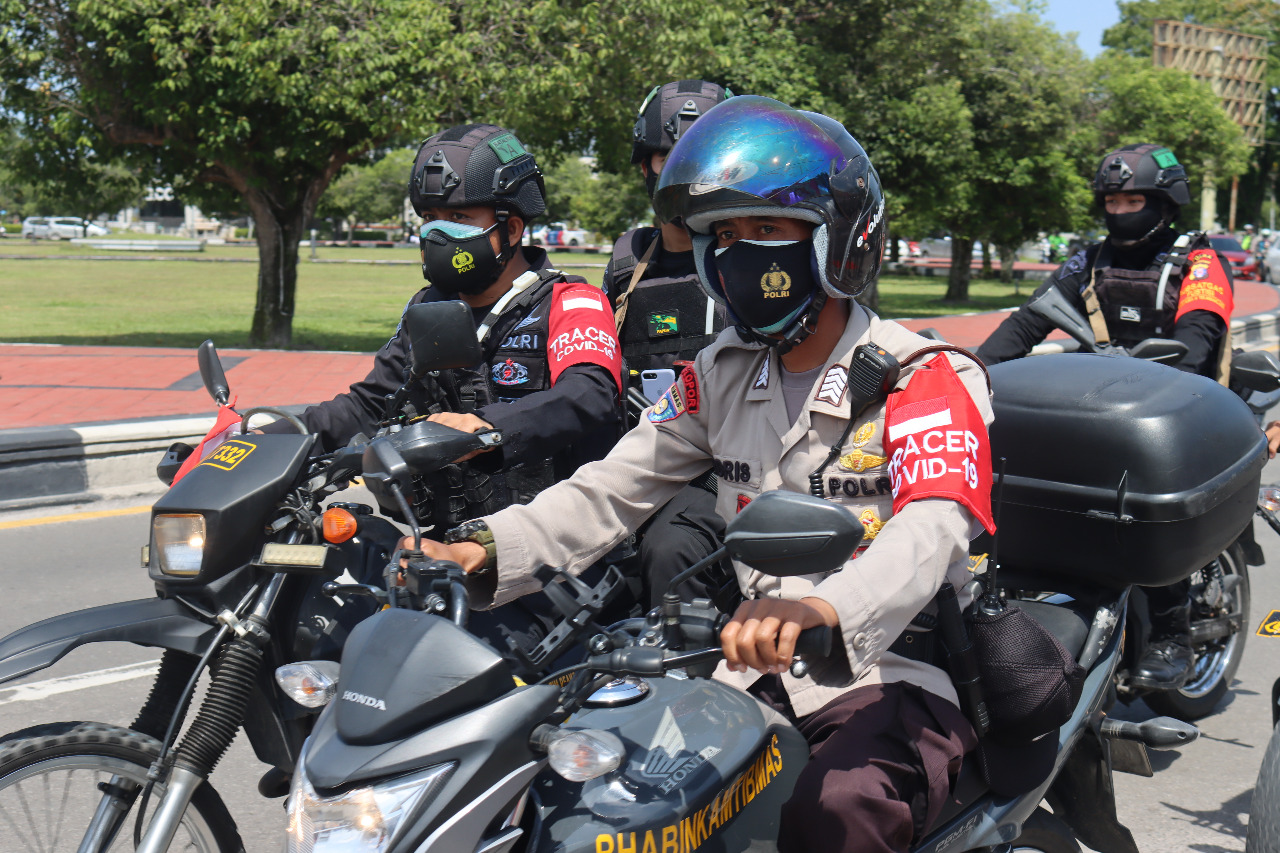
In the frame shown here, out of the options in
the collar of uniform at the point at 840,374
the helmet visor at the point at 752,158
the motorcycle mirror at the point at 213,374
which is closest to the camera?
the helmet visor at the point at 752,158

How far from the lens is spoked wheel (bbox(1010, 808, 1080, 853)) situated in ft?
8.52

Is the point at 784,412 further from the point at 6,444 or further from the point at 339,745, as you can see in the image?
the point at 6,444

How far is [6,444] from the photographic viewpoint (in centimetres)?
739

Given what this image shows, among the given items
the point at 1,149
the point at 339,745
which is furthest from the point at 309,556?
the point at 1,149

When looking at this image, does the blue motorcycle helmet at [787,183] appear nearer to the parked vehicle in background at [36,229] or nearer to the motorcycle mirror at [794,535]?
the motorcycle mirror at [794,535]

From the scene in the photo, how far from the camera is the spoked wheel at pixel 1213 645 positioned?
4.29m

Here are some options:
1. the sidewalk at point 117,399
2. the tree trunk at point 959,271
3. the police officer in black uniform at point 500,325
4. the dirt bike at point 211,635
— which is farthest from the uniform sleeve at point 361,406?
the tree trunk at point 959,271

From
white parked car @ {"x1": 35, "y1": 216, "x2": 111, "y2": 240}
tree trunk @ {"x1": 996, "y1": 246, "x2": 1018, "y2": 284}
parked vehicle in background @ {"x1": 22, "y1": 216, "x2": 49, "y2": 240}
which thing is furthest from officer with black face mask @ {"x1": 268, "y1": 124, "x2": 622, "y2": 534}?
parked vehicle in background @ {"x1": 22, "y1": 216, "x2": 49, "y2": 240}

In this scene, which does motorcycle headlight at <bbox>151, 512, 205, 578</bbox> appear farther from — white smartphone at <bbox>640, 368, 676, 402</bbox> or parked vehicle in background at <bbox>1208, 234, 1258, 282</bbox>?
parked vehicle in background at <bbox>1208, 234, 1258, 282</bbox>

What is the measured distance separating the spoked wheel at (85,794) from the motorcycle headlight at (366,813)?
95cm

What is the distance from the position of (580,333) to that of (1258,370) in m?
2.59

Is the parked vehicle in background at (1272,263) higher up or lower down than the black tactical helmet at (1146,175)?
lower down

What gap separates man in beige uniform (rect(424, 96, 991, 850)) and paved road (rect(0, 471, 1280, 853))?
5.72 feet

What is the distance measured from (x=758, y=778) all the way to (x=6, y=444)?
22.1 ft
